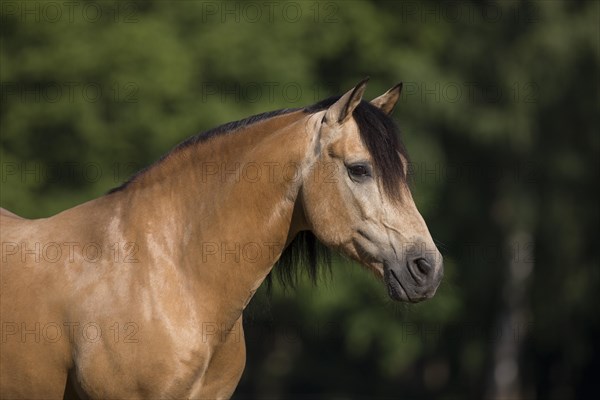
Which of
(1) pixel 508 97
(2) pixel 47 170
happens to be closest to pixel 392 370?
(1) pixel 508 97

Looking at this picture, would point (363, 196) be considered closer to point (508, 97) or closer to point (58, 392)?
point (58, 392)

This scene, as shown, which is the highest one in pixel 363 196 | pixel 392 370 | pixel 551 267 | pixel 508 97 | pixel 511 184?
pixel 363 196

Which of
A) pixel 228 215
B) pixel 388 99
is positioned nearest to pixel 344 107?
pixel 388 99

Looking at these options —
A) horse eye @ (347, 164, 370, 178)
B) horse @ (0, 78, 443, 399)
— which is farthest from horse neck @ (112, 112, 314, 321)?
horse eye @ (347, 164, 370, 178)

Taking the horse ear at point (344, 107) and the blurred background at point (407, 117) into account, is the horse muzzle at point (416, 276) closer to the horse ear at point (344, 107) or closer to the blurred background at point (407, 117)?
the horse ear at point (344, 107)

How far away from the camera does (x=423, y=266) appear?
5.22 m

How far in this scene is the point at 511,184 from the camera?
20172 millimetres

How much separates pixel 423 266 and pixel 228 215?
3.78 ft

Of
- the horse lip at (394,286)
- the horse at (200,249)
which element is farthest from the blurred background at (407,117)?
the horse lip at (394,286)

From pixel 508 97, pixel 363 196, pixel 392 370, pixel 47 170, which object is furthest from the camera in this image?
pixel 392 370

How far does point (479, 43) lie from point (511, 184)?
2958 mm

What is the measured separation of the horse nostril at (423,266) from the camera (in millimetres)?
5203

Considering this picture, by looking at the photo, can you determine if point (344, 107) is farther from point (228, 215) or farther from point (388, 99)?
point (228, 215)

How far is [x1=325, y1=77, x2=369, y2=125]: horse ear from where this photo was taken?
210 inches
